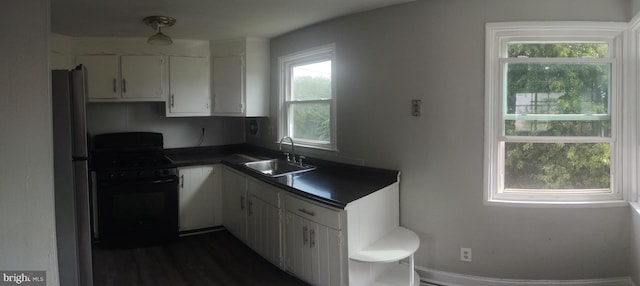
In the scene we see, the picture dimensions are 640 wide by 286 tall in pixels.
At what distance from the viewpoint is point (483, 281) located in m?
2.57

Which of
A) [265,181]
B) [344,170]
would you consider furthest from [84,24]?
[344,170]

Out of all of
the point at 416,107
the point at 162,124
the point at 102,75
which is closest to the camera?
the point at 416,107

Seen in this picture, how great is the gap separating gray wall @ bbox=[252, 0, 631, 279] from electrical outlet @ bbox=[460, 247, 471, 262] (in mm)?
31

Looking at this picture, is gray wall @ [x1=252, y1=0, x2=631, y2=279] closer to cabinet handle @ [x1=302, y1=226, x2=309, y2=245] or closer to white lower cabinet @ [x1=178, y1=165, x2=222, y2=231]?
cabinet handle @ [x1=302, y1=226, x2=309, y2=245]

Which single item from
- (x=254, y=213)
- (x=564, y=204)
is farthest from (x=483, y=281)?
(x=254, y=213)

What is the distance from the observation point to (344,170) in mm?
3199

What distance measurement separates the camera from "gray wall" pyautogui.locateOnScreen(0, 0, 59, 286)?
65.7 inches

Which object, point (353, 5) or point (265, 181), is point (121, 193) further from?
point (353, 5)

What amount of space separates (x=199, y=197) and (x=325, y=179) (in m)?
1.72

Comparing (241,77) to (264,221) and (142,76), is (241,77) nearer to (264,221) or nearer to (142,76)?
(142,76)

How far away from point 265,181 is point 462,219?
155cm

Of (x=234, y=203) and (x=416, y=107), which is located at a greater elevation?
(x=416, y=107)

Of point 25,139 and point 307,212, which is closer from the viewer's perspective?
point 25,139

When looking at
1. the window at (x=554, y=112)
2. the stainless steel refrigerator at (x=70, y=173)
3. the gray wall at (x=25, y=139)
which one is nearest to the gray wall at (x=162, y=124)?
the stainless steel refrigerator at (x=70, y=173)
